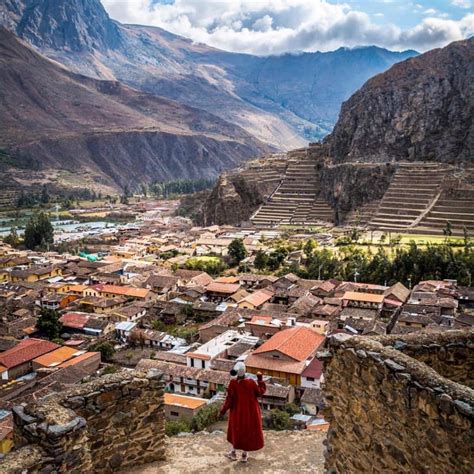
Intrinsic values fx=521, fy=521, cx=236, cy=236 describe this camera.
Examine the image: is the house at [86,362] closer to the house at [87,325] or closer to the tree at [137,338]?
the tree at [137,338]

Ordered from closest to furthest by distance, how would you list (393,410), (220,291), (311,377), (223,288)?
(393,410) → (311,377) → (220,291) → (223,288)

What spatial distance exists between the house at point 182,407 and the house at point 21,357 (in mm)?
9597

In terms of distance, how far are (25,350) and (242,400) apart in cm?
2344

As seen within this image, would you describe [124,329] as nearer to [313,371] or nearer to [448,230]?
[313,371]

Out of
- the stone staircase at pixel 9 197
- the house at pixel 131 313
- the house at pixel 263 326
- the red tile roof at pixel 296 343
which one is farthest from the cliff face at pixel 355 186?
the stone staircase at pixel 9 197

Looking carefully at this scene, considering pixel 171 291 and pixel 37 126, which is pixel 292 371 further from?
pixel 37 126

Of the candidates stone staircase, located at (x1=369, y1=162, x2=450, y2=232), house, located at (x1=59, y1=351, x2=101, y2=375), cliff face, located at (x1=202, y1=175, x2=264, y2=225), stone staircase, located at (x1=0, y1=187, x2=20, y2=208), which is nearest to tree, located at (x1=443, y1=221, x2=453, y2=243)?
stone staircase, located at (x1=369, y1=162, x2=450, y2=232)

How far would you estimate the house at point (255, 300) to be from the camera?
34.8 meters

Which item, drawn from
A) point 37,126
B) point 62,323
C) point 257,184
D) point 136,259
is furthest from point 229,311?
point 37,126

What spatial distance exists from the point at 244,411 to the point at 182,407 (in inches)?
537

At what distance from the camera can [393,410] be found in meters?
4.33

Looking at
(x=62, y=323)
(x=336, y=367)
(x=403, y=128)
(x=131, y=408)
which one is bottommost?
(x=62, y=323)

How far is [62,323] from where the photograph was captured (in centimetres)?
3259

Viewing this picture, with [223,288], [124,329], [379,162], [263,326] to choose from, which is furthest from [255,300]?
[379,162]
